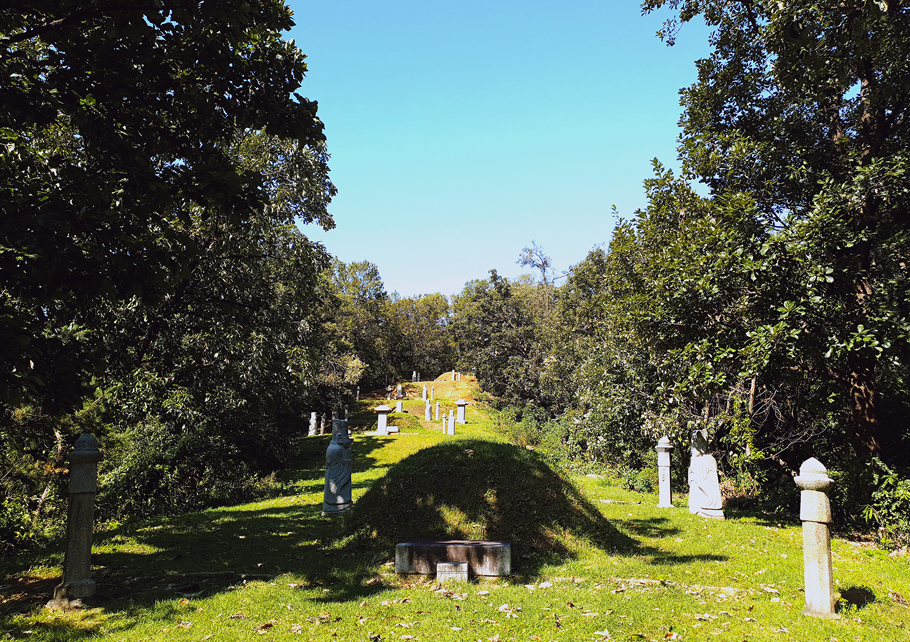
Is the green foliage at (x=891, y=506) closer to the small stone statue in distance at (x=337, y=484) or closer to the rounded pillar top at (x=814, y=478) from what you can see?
the rounded pillar top at (x=814, y=478)

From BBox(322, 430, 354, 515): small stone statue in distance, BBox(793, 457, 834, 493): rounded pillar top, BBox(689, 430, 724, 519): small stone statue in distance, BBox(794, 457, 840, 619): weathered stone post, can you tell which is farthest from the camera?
BBox(322, 430, 354, 515): small stone statue in distance

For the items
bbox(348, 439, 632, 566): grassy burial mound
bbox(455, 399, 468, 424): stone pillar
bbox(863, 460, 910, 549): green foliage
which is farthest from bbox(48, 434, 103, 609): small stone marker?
bbox(455, 399, 468, 424): stone pillar

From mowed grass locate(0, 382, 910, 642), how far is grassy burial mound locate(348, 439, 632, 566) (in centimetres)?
3

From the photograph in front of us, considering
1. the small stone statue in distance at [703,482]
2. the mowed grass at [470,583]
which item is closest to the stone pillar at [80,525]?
the mowed grass at [470,583]

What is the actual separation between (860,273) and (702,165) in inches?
179

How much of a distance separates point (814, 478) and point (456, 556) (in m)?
4.88

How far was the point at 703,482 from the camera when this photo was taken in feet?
42.4

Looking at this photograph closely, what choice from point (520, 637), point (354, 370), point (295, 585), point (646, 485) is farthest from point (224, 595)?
point (354, 370)

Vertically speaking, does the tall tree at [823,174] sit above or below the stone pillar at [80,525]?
above

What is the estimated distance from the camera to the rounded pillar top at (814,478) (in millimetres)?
6184

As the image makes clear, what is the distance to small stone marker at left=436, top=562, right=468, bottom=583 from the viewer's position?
7726 mm

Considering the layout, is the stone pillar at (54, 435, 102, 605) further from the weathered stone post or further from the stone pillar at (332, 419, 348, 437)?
the weathered stone post

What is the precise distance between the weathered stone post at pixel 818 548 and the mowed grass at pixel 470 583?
212mm

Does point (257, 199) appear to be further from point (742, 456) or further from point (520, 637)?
point (742, 456)
